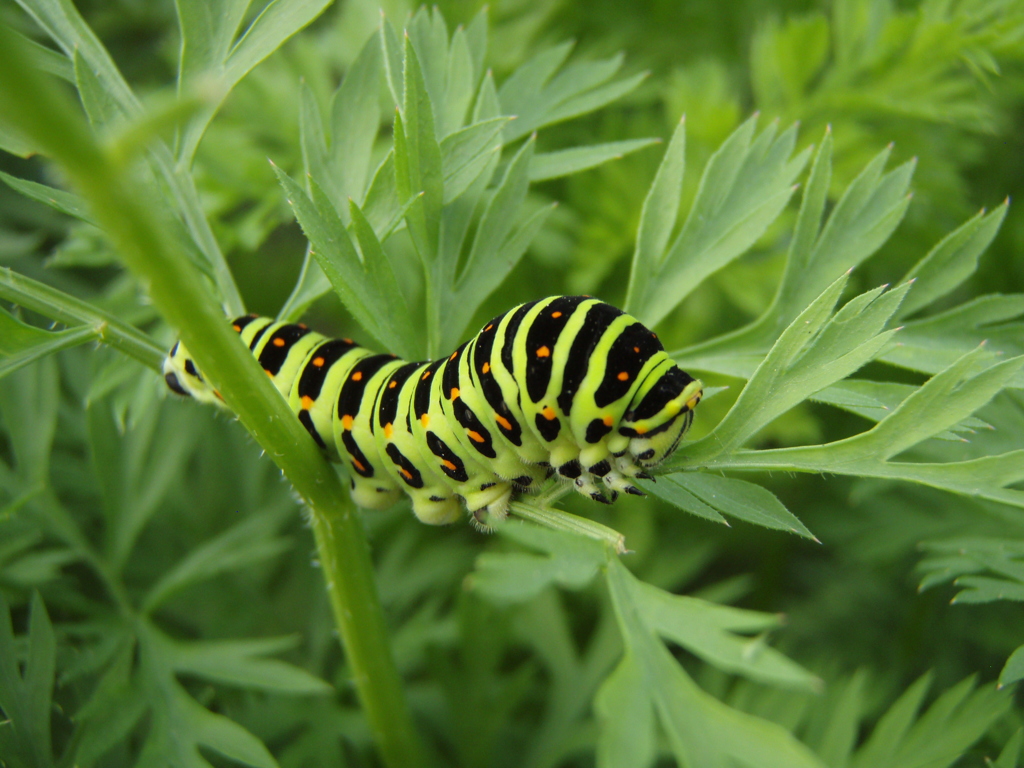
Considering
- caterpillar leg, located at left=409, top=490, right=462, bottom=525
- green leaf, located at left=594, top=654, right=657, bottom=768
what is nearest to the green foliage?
green leaf, located at left=594, top=654, right=657, bottom=768

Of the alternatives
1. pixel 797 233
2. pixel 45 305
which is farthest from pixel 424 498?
pixel 797 233

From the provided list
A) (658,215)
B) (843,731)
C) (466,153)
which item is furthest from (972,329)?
(466,153)

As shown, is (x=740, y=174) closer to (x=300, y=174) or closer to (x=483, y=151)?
(x=483, y=151)

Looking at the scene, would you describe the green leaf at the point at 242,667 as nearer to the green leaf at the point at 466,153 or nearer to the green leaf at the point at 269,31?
the green leaf at the point at 466,153

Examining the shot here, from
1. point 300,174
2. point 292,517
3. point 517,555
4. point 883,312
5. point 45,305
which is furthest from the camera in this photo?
point 292,517

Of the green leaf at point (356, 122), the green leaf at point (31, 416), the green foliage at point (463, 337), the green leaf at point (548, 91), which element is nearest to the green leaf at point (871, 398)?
the green foliage at point (463, 337)
